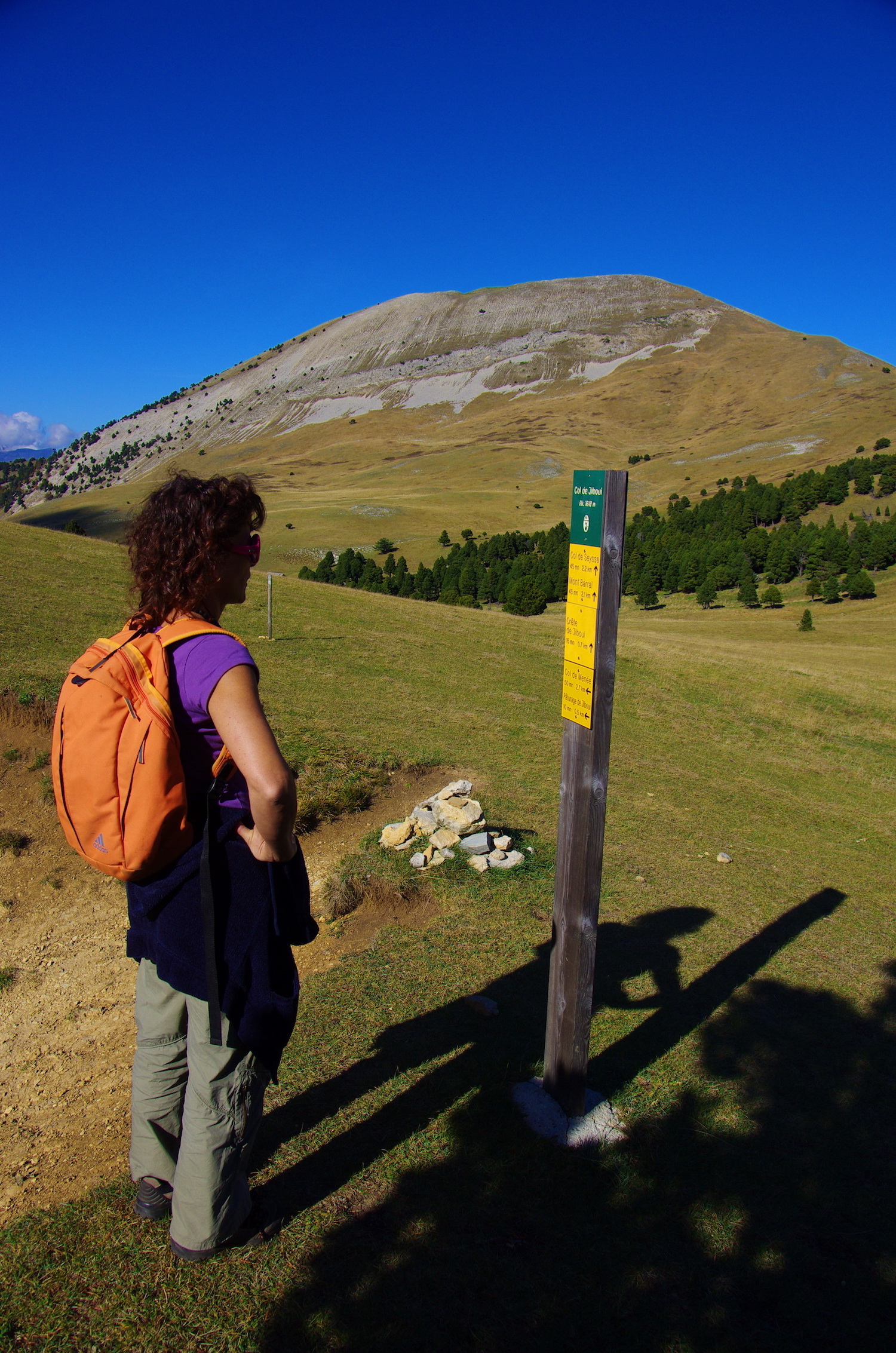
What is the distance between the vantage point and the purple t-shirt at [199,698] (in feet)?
7.18

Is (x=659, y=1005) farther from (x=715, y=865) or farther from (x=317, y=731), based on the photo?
(x=317, y=731)

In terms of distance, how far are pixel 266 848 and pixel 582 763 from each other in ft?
5.07

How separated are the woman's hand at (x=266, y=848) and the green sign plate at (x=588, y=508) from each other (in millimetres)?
1616

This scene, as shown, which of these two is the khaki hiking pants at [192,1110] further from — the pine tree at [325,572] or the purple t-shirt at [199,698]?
the pine tree at [325,572]

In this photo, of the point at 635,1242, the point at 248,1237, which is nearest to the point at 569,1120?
the point at 635,1242

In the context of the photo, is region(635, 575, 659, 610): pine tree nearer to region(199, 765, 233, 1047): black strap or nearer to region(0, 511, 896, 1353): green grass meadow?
region(0, 511, 896, 1353): green grass meadow

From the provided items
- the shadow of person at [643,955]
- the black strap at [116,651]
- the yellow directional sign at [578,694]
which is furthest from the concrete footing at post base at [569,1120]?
the black strap at [116,651]

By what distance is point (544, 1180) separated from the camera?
3240 mm

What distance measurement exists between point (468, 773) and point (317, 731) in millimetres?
1932

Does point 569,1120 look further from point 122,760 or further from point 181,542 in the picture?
point 181,542

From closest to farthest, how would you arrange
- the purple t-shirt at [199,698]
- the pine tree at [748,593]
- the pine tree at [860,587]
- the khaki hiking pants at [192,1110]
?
the purple t-shirt at [199,698] → the khaki hiking pants at [192,1110] → the pine tree at [860,587] → the pine tree at [748,593]

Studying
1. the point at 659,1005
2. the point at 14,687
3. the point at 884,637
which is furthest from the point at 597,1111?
the point at 884,637

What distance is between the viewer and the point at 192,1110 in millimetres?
2473

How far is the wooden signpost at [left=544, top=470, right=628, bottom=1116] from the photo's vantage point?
3.13 m
